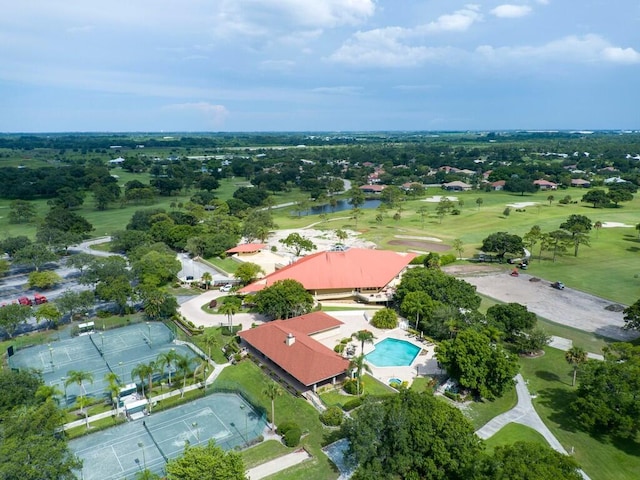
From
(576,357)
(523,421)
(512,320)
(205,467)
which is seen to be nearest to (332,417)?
(205,467)

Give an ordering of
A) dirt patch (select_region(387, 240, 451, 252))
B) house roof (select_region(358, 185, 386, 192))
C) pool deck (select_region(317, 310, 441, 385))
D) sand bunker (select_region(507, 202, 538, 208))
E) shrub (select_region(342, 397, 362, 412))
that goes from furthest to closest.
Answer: house roof (select_region(358, 185, 386, 192)) < sand bunker (select_region(507, 202, 538, 208)) < dirt patch (select_region(387, 240, 451, 252)) < pool deck (select_region(317, 310, 441, 385)) < shrub (select_region(342, 397, 362, 412))

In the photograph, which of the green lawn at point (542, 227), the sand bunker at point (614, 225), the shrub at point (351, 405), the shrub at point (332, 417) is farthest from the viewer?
the sand bunker at point (614, 225)

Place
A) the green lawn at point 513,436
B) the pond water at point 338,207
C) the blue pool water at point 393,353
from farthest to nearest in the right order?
the pond water at point 338,207
the blue pool water at point 393,353
the green lawn at point 513,436

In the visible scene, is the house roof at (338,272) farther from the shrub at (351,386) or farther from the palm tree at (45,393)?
the palm tree at (45,393)

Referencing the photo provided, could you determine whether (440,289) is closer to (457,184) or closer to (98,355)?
(98,355)

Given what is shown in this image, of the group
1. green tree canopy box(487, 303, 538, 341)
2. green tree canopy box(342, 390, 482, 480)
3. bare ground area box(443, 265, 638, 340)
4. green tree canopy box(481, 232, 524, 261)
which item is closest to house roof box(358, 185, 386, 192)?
green tree canopy box(481, 232, 524, 261)

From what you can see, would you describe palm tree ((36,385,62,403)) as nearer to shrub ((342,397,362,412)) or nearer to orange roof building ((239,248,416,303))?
shrub ((342,397,362,412))

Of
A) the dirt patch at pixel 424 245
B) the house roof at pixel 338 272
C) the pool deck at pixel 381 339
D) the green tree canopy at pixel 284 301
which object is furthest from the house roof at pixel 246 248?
the dirt patch at pixel 424 245
